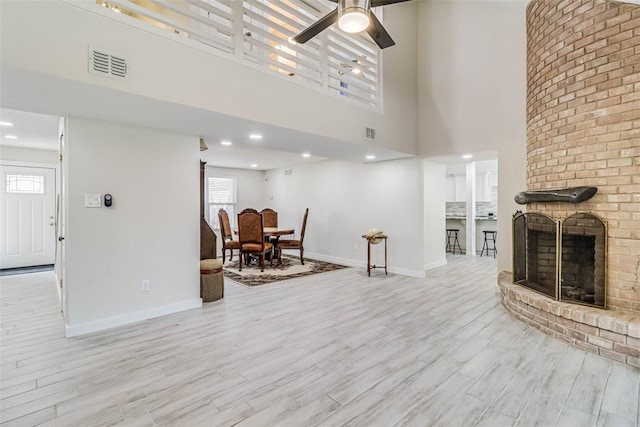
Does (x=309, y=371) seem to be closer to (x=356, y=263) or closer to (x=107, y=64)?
(x=107, y=64)

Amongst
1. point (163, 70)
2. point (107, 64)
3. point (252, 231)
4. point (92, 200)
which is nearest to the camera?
point (107, 64)

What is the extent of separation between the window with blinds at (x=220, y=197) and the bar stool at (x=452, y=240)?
19.8 feet

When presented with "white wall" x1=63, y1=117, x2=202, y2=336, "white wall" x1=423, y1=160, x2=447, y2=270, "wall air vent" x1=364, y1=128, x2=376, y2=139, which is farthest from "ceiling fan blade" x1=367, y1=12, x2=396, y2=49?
"white wall" x1=423, y1=160, x2=447, y2=270

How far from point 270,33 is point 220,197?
5971 mm

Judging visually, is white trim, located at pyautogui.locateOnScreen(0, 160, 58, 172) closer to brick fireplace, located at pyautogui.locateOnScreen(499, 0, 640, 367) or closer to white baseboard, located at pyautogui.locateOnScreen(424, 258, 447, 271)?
white baseboard, located at pyautogui.locateOnScreen(424, 258, 447, 271)

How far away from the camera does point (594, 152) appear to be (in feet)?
9.44

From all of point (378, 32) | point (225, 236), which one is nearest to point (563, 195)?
point (378, 32)

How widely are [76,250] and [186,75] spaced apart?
6.72ft

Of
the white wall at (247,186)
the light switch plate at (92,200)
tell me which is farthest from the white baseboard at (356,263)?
the light switch plate at (92,200)

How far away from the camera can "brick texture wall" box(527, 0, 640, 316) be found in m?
2.66

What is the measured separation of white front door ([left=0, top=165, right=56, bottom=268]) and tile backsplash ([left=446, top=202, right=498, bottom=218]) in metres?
9.27

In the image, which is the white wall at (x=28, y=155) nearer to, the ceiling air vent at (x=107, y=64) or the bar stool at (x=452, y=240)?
the ceiling air vent at (x=107, y=64)

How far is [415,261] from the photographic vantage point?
5477 millimetres

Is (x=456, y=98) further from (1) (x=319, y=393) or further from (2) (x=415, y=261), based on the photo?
(1) (x=319, y=393)
